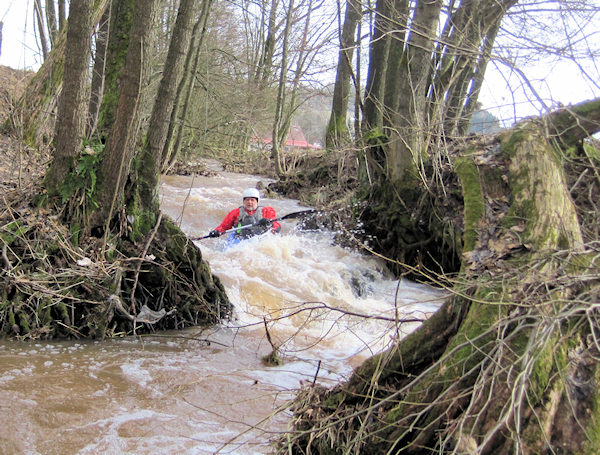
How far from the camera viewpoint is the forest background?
2443mm

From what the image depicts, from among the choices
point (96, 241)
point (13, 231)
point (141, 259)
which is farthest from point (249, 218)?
point (13, 231)

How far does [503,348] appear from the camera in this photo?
250cm

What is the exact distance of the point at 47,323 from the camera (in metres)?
4.98

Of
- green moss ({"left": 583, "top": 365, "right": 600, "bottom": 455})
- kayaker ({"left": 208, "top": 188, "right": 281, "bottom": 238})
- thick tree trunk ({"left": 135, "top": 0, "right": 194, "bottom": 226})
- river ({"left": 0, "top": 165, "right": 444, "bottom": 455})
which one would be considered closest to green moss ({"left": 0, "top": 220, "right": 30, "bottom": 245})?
river ({"left": 0, "top": 165, "right": 444, "bottom": 455})

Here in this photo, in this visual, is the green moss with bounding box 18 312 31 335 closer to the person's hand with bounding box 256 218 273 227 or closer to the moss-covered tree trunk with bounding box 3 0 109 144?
the moss-covered tree trunk with bounding box 3 0 109 144

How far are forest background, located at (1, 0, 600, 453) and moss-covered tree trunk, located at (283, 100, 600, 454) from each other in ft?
0.03

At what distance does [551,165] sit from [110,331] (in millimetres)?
4130

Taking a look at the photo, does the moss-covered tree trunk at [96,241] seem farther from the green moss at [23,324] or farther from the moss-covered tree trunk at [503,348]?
the moss-covered tree trunk at [503,348]

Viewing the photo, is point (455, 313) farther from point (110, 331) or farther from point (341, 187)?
point (341, 187)

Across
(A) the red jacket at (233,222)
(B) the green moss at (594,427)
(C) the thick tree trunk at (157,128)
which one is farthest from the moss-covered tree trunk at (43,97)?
(B) the green moss at (594,427)

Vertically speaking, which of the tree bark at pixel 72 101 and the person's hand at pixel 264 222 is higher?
the tree bark at pixel 72 101

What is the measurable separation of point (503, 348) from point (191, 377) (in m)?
2.89

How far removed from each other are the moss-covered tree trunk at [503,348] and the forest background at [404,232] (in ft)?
0.03

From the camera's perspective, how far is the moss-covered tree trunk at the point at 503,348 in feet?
7.75
